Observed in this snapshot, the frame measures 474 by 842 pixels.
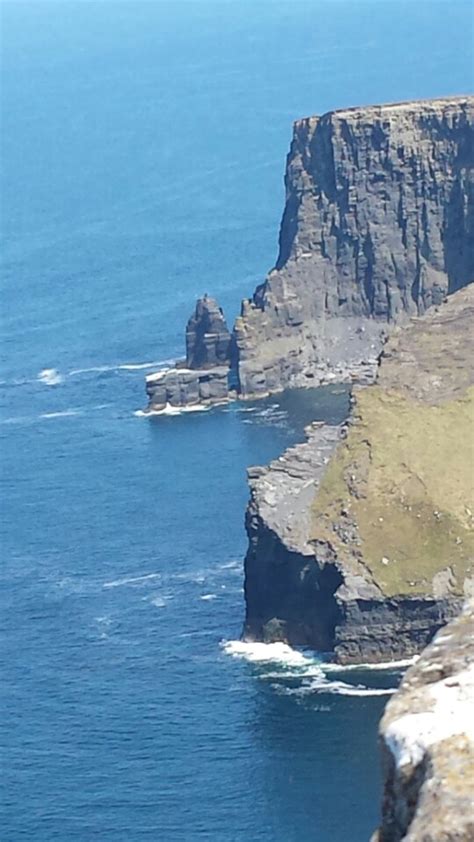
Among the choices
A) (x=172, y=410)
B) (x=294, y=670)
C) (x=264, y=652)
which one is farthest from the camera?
(x=172, y=410)

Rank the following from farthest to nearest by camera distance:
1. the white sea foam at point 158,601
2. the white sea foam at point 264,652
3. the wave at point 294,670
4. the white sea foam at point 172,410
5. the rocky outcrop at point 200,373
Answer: the rocky outcrop at point 200,373 → the white sea foam at point 172,410 → the white sea foam at point 158,601 → the white sea foam at point 264,652 → the wave at point 294,670

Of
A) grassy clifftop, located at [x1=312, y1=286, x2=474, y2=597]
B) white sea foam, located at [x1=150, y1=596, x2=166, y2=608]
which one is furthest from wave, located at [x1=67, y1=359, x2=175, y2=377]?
white sea foam, located at [x1=150, y1=596, x2=166, y2=608]

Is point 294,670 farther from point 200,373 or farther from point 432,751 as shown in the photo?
point 432,751

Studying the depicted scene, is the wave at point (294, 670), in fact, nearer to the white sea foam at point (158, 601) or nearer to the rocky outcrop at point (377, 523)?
the rocky outcrop at point (377, 523)

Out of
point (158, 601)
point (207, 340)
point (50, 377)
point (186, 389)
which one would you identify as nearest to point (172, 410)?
point (186, 389)

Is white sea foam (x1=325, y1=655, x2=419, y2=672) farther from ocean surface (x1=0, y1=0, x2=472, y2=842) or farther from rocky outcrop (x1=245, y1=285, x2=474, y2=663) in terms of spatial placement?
ocean surface (x1=0, y1=0, x2=472, y2=842)

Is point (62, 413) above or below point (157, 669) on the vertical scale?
below

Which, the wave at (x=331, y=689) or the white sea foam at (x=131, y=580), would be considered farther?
the white sea foam at (x=131, y=580)

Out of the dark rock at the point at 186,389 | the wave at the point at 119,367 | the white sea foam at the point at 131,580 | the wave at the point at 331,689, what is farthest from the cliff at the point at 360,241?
the wave at the point at 331,689
